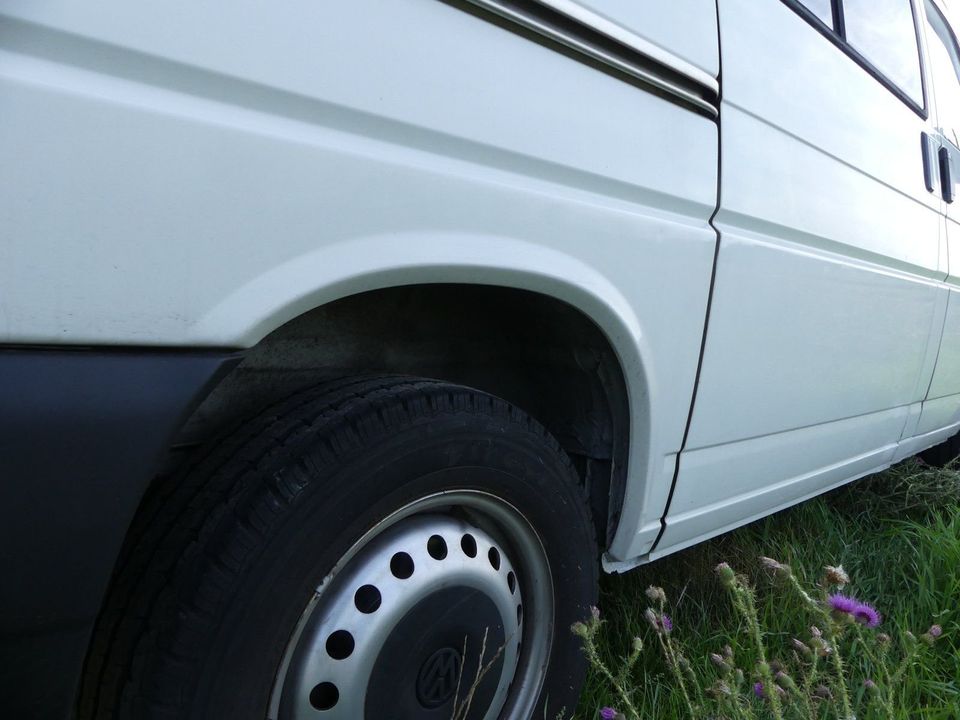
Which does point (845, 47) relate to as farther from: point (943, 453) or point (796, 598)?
point (943, 453)

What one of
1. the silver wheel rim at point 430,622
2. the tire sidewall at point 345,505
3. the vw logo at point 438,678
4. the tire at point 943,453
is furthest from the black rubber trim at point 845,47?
the tire at point 943,453

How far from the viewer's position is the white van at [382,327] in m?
0.71

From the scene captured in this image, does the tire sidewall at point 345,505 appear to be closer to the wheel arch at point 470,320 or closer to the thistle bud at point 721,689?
the wheel arch at point 470,320

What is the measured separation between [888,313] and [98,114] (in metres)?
2.20

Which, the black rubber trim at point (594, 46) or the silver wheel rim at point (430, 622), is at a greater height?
the black rubber trim at point (594, 46)

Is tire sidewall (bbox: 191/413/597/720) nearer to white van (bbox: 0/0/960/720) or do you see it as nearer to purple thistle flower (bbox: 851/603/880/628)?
white van (bbox: 0/0/960/720)

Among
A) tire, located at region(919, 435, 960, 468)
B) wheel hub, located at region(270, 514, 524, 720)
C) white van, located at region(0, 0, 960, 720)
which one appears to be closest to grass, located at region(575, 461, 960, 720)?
white van, located at region(0, 0, 960, 720)

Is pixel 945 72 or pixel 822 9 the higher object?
pixel 822 9

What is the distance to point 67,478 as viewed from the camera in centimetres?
72

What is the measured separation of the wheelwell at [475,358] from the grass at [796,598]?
48 cm

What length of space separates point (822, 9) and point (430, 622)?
72.4 inches

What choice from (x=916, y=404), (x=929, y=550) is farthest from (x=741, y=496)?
(x=916, y=404)

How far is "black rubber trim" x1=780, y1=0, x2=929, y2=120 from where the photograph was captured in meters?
1.78

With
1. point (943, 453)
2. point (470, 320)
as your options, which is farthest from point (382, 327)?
point (943, 453)
